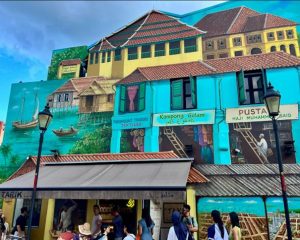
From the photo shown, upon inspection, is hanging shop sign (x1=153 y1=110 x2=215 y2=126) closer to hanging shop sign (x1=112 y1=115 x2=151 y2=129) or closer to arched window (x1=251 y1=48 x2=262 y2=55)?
hanging shop sign (x1=112 y1=115 x2=151 y2=129)

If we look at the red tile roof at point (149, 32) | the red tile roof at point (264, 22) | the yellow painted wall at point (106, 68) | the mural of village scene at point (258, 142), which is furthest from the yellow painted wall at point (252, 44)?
the yellow painted wall at point (106, 68)

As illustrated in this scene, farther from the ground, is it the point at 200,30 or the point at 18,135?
the point at 200,30

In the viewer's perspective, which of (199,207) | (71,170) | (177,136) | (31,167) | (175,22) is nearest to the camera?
(199,207)

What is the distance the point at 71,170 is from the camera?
1257 centimetres

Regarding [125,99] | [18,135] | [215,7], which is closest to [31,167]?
[18,135]

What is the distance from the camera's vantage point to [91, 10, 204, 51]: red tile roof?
51.2 ft

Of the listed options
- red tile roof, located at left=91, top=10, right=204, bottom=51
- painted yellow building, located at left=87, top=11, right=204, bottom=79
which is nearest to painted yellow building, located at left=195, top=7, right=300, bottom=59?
painted yellow building, located at left=87, top=11, right=204, bottom=79

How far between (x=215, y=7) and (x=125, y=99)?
6916 millimetres

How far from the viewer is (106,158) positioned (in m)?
13.8

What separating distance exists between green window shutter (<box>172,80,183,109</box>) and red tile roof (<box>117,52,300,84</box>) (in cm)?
37

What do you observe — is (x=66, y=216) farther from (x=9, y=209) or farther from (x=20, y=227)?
(x=9, y=209)

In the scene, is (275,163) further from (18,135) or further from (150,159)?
(18,135)

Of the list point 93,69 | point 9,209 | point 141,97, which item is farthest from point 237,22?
point 9,209

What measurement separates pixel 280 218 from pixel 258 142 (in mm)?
3135
